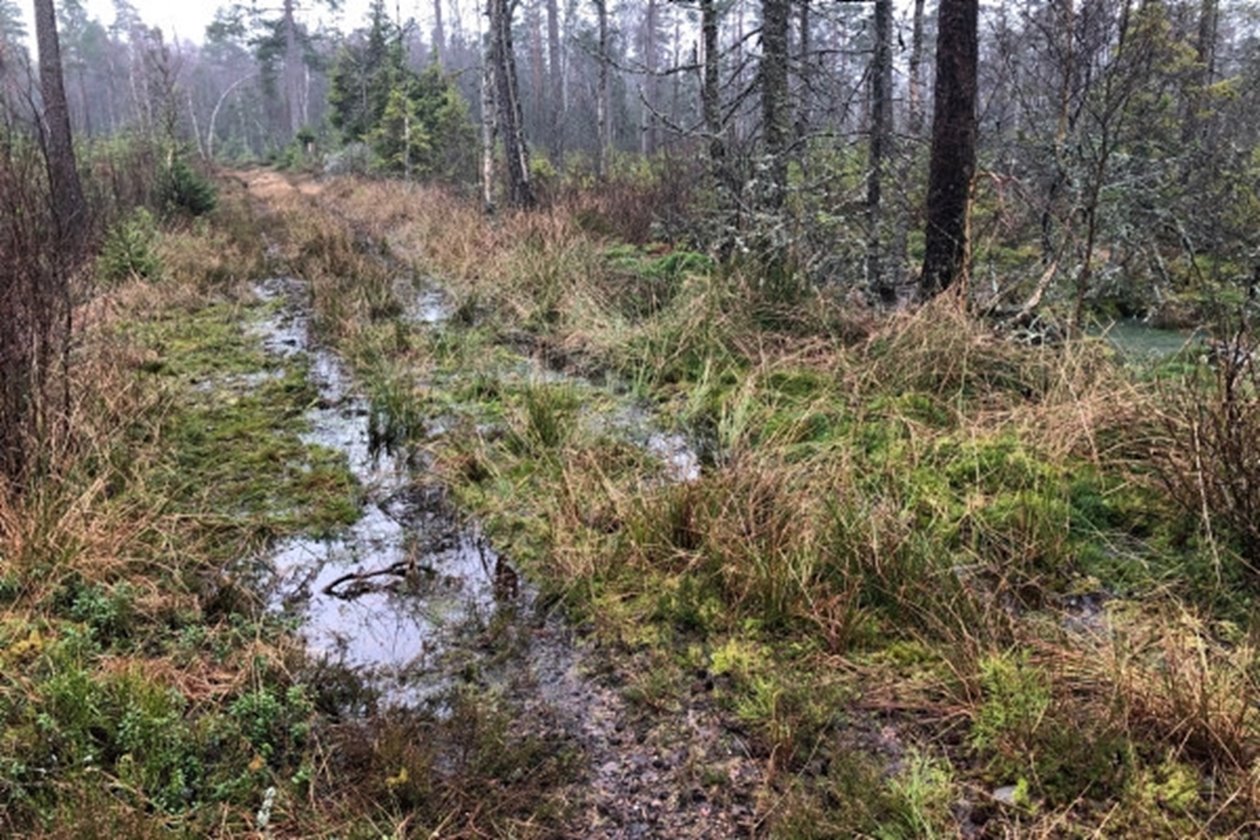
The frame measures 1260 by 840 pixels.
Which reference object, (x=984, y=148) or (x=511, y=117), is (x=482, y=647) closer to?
(x=984, y=148)

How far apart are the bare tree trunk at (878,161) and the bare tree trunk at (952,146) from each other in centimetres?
80

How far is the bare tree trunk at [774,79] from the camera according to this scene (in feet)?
27.5

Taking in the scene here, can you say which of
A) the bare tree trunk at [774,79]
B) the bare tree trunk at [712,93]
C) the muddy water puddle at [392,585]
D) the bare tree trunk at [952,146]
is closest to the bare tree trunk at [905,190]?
the bare tree trunk at [952,146]

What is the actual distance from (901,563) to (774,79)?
6.97 m

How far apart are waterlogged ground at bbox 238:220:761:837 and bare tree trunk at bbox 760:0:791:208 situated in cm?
467

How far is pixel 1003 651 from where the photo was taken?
259 cm

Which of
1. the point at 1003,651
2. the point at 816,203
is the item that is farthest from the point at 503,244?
the point at 1003,651

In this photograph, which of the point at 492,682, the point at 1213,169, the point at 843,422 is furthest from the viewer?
the point at 1213,169

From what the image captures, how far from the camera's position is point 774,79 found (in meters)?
8.57

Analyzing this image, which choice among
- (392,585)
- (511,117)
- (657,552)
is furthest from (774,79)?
(392,585)

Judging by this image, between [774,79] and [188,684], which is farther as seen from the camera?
[774,79]

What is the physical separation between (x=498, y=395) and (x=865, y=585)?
3.39m

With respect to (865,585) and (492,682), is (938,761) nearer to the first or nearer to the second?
(865,585)

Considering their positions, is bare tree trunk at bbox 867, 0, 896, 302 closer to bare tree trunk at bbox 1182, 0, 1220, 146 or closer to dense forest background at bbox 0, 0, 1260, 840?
dense forest background at bbox 0, 0, 1260, 840
